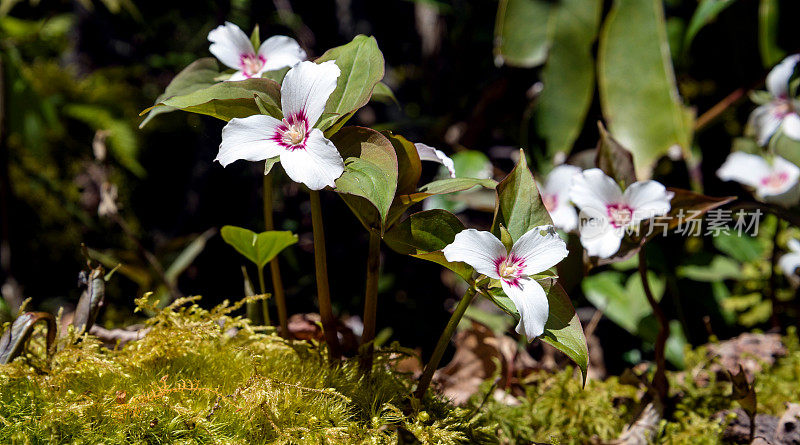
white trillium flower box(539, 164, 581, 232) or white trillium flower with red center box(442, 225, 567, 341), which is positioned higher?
white trillium flower with red center box(442, 225, 567, 341)

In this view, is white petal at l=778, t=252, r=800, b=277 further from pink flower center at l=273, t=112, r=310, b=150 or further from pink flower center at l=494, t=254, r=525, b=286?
pink flower center at l=273, t=112, r=310, b=150

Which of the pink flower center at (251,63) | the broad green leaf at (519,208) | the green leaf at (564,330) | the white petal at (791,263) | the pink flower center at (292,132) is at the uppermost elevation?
the pink flower center at (251,63)

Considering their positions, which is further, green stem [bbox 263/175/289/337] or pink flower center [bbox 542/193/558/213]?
pink flower center [bbox 542/193/558/213]

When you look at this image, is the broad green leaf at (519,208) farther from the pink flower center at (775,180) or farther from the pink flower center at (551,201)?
the pink flower center at (775,180)

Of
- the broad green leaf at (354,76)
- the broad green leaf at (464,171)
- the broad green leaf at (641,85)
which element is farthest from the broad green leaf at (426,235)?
the broad green leaf at (641,85)

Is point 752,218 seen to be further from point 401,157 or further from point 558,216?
point 401,157

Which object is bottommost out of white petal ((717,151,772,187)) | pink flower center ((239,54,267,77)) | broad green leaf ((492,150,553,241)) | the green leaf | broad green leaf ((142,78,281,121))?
white petal ((717,151,772,187))

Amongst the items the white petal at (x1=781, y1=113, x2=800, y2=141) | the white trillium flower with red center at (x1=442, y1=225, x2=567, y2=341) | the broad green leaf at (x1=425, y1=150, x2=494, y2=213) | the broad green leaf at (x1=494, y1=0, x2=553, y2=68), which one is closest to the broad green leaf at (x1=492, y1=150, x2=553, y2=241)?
the white trillium flower with red center at (x1=442, y1=225, x2=567, y2=341)
